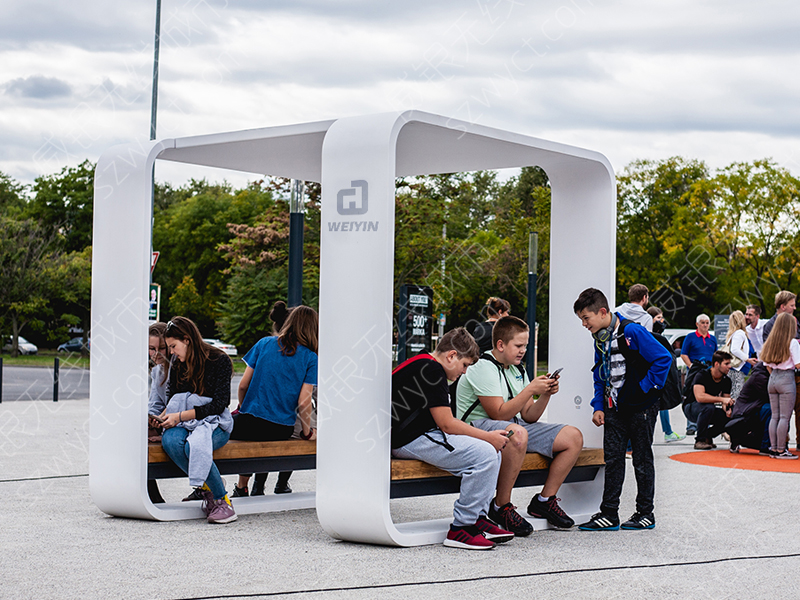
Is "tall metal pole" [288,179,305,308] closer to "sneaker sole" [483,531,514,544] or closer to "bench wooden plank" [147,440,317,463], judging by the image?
"bench wooden plank" [147,440,317,463]

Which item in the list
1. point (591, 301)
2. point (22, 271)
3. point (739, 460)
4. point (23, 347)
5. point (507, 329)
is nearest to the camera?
point (507, 329)

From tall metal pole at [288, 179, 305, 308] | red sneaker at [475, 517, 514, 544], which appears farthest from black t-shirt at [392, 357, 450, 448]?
tall metal pole at [288, 179, 305, 308]

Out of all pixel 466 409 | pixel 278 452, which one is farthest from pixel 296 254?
pixel 466 409

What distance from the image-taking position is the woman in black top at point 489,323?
30.4 ft

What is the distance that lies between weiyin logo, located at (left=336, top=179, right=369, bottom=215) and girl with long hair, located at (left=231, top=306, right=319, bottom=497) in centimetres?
153

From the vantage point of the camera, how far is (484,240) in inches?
1907

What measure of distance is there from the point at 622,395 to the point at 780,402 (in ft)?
17.8

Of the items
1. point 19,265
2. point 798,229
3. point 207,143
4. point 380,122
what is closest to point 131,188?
point 207,143

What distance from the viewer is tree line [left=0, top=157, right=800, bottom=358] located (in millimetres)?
26938

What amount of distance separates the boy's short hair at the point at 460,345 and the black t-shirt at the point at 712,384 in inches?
286

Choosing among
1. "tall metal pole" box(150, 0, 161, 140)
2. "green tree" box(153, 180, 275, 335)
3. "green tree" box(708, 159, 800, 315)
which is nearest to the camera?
"tall metal pole" box(150, 0, 161, 140)

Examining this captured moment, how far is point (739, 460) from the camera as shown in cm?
1127

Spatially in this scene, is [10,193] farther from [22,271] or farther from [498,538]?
[498,538]

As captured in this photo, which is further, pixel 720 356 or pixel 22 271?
pixel 22 271
